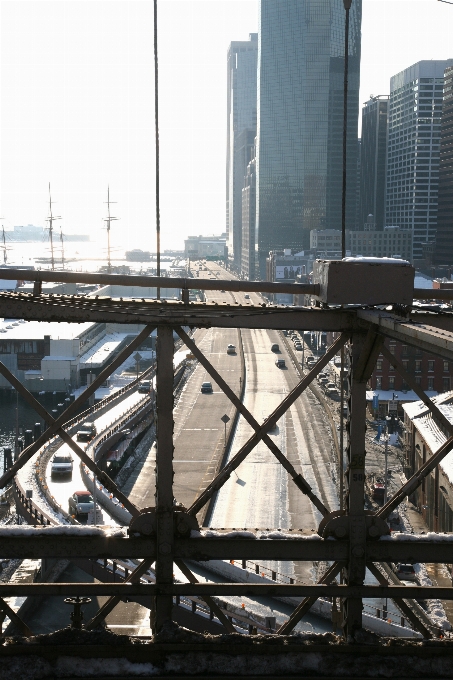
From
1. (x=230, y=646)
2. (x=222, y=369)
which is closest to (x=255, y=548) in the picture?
(x=230, y=646)

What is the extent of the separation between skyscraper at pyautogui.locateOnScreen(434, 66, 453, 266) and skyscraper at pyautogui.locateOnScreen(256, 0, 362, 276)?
28.7 feet

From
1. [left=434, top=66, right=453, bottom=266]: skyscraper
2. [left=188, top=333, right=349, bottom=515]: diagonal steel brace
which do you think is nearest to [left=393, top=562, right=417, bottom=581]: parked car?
[left=188, top=333, right=349, bottom=515]: diagonal steel brace

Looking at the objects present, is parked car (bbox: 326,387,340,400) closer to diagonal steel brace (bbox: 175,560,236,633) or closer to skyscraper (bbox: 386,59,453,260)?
diagonal steel brace (bbox: 175,560,236,633)

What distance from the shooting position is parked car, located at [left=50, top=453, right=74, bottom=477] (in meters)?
23.4

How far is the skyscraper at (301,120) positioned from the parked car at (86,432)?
54373 mm

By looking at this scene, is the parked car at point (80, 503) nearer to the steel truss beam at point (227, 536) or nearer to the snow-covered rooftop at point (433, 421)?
the snow-covered rooftop at point (433, 421)

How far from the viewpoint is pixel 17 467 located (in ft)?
13.9

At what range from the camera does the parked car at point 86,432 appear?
2809 centimetres

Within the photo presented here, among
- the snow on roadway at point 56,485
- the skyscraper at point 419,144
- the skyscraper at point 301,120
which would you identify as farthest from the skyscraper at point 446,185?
the snow on roadway at point 56,485

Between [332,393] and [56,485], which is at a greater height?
[56,485]

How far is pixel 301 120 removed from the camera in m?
85.0

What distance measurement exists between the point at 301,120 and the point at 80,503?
71396 mm

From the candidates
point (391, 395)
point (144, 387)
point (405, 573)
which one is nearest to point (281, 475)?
point (405, 573)

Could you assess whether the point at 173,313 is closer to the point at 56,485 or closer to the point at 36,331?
the point at 56,485
